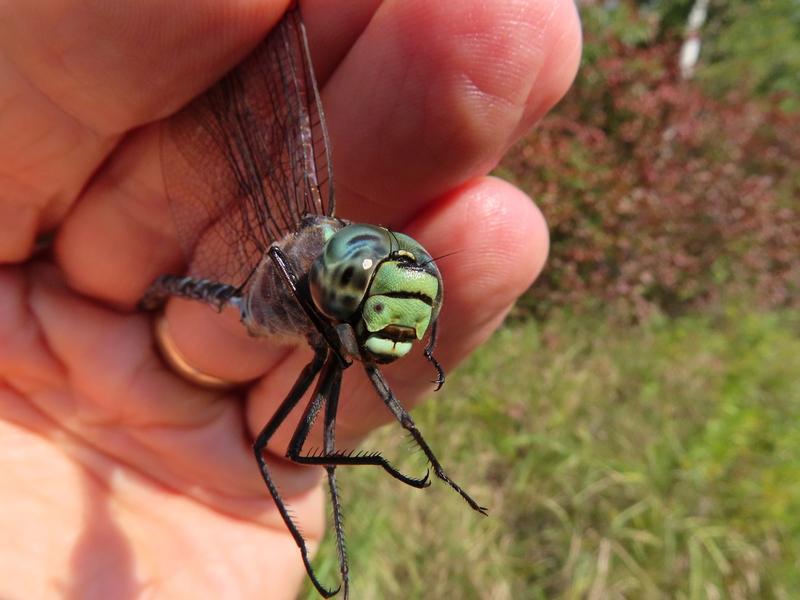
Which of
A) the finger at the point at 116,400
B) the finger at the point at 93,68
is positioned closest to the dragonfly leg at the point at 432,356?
the finger at the point at 93,68

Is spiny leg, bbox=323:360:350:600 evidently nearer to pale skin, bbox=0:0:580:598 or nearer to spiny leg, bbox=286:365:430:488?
spiny leg, bbox=286:365:430:488

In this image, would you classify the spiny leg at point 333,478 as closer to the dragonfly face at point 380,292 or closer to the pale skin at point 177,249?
the dragonfly face at point 380,292

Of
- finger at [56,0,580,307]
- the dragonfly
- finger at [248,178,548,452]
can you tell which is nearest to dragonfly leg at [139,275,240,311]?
the dragonfly

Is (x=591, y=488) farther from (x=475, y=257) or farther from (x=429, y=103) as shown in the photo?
(x=429, y=103)

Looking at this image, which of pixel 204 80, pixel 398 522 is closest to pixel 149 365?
pixel 204 80

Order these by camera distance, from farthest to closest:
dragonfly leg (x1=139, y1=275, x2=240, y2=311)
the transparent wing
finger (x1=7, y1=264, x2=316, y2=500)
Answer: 1. finger (x1=7, y1=264, x2=316, y2=500)
2. dragonfly leg (x1=139, y1=275, x2=240, y2=311)
3. the transparent wing

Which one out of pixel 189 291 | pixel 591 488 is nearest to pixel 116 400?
pixel 189 291
